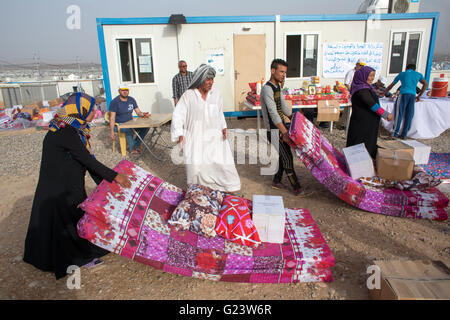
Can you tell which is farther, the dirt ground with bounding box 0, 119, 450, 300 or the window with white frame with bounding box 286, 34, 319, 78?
the window with white frame with bounding box 286, 34, 319, 78

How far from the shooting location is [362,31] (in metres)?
9.70

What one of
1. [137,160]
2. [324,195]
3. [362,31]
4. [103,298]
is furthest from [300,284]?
[362,31]

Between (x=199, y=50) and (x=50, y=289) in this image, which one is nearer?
(x=50, y=289)

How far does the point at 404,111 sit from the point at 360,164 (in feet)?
14.3

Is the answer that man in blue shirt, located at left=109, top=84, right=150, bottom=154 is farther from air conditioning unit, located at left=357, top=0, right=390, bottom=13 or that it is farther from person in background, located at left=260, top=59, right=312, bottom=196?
air conditioning unit, located at left=357, top=0, right=390, bottom=13

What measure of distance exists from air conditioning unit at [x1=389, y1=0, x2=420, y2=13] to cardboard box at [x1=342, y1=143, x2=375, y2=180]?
8.73 m

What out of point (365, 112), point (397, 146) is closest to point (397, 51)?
point (397, 146)

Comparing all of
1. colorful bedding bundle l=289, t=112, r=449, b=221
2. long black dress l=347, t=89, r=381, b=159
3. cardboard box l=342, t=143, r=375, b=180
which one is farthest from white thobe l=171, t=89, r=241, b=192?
long black dress l=347, t=89, r=381, b=159

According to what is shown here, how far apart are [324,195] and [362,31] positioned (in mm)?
7662

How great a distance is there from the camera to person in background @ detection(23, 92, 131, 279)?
2.61 meters

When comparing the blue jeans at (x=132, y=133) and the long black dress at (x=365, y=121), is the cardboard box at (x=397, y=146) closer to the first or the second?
the long black dress at (x=365, y=121)

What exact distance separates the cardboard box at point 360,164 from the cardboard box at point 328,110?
368 centimetres
